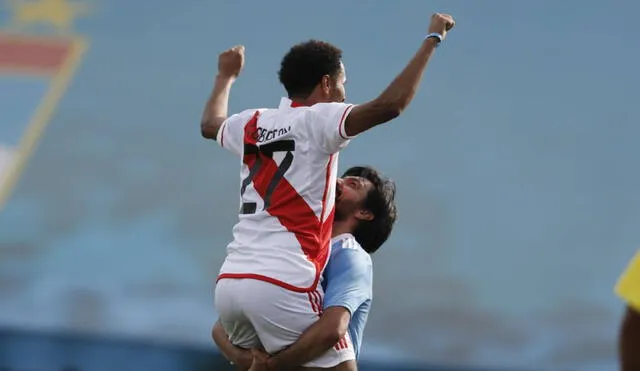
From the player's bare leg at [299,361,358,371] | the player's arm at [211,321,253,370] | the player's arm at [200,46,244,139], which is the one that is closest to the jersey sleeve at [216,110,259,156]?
the player's arm at [200,46,244,139]

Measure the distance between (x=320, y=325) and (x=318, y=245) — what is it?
234mm

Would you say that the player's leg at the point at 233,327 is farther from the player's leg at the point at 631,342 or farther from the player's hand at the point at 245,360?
the player's leg at the point at 631,342

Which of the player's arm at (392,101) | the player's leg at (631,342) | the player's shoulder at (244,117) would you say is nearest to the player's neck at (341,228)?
the player's shoulder at (244,117)

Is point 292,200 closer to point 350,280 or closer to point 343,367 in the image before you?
point 350,280

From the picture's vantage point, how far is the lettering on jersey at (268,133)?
3.37 metres

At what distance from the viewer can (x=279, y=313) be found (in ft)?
10.9

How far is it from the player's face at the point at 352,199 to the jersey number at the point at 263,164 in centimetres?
40

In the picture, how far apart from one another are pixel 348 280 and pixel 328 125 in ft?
1.69

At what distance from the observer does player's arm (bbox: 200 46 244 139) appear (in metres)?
3.78

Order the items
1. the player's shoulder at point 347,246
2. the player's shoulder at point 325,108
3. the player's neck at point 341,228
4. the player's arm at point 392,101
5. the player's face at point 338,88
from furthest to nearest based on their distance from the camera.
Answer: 1. the player's neck at point 341,228
2. the player's shoulder at point 347,246
3. the player's face at point 338,88
4. the player's shoulder at point 325,108
5. the player's arm at point 392,101

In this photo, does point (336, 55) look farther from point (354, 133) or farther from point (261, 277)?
point (261, 277)

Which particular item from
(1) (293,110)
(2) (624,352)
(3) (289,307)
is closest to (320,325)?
(3) (289,307)

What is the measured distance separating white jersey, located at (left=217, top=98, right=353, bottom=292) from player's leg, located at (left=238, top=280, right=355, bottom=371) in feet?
0.09

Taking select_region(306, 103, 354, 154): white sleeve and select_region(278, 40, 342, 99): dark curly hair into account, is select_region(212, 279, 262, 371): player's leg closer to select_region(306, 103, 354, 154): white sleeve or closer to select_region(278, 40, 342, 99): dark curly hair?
select_region(306, 103, 354, 154): white sleeve
